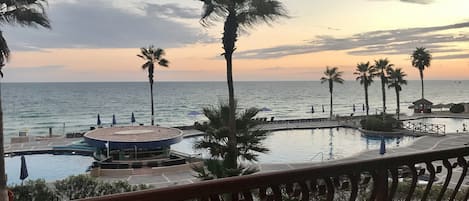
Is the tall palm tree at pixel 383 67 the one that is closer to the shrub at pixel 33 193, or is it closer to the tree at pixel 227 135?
the tree at pixel 227 135

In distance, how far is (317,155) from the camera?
2722 centimetres

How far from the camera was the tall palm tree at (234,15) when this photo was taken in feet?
52.4

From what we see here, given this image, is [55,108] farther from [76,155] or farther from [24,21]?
[24,21]

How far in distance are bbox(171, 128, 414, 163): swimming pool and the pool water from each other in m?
6.91

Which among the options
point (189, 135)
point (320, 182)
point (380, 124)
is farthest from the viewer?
point (189, 135)

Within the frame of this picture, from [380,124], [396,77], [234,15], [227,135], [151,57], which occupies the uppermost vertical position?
[151,57]

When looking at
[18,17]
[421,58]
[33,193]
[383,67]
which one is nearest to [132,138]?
[33,193]

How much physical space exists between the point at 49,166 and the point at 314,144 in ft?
59.6

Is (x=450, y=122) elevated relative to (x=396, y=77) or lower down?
lower down

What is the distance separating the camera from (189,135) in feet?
119

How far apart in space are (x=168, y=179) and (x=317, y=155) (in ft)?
37.2

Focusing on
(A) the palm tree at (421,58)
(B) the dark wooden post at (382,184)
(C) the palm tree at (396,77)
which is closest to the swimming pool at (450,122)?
(C) the palm tree at (396,77)

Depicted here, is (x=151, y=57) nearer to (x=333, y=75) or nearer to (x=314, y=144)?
(x=314, y=144)

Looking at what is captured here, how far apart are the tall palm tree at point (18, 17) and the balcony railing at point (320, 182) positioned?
37.9 ft
